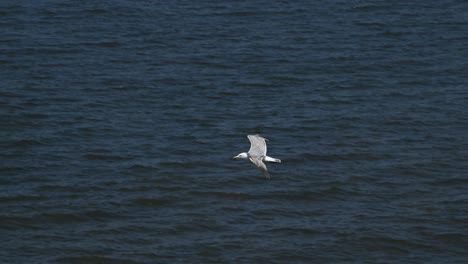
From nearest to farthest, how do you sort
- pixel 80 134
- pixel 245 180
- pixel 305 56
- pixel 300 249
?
pixel 300 249 < pixel 245 180 < pixel 80 134 < pixel 305 56

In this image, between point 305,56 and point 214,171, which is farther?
point 305,56

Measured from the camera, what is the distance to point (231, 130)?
37344mm

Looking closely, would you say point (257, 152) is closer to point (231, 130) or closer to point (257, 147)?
point (257, 147)

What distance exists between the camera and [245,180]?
3381cm

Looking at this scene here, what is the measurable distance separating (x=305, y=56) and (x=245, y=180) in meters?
12.2

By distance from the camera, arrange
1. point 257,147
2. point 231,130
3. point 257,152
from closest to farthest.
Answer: point 257,152 → point 257,147 → point 231,130

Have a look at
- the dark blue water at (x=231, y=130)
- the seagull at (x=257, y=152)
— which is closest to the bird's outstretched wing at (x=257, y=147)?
the seagull at (x=257, y=152)

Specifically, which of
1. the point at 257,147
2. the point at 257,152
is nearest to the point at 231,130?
the point at 257,147

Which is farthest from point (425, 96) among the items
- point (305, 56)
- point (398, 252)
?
point (398, 252)

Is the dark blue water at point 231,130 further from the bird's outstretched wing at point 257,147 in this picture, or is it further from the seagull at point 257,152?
the bird's outstretched wing at point 257,147

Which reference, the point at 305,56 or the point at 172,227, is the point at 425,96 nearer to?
the point at 305,56

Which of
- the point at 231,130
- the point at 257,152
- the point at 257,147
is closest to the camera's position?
the point at 257,152

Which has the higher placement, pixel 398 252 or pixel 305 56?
pixel 305 56

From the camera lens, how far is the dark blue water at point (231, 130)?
3019 cm
